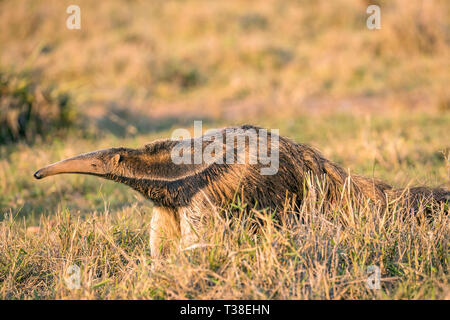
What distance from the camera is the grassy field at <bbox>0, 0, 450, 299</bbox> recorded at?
11.5 ft

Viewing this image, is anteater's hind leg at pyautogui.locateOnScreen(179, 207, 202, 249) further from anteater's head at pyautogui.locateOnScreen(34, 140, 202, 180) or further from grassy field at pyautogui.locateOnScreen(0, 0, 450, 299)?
anteater's head at pyautogui.locateOnScreen(34, 140, 202, 180)

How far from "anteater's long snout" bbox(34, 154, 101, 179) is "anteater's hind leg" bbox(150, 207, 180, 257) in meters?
0.59

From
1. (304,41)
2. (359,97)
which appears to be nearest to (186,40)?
(304,41)

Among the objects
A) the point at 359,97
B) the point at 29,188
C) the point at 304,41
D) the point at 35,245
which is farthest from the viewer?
the point at 304,41

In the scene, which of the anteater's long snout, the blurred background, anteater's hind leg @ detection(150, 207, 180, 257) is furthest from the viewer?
the blurred background

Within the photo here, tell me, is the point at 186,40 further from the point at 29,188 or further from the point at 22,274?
the point at 22,274

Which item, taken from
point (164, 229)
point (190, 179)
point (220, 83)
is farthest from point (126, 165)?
point (220, 83)

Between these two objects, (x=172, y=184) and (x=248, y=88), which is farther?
(x=248, y=88)

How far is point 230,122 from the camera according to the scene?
448 inches

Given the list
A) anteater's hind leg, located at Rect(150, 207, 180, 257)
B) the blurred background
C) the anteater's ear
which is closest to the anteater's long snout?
the anteater's ear

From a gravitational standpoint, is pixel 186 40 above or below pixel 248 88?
above
